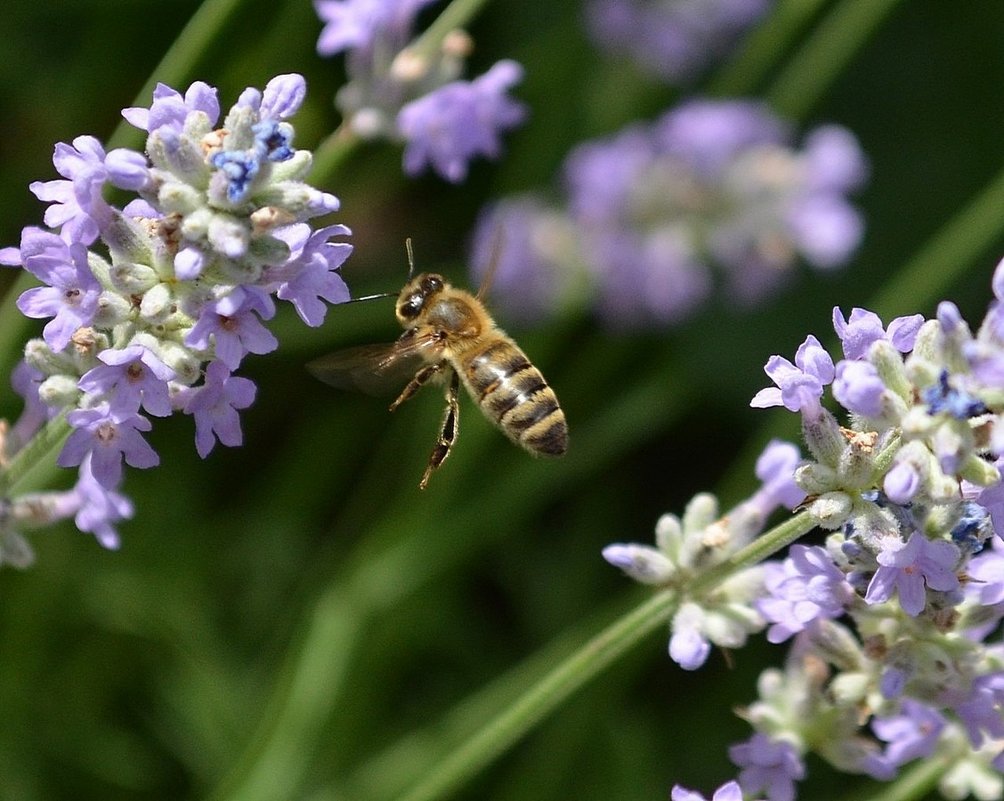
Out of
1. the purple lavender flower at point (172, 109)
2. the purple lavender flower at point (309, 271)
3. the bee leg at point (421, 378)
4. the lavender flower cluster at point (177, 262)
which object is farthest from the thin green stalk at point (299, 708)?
the purple lavender flower at point (172, 109)

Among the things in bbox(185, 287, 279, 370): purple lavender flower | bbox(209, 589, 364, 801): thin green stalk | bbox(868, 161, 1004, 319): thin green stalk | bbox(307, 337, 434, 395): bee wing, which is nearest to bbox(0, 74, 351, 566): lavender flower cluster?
bbox(185, 287, 279, 370): purple lavender flower

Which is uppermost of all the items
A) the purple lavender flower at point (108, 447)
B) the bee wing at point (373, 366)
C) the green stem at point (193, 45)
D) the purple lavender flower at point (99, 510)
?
the green stem at point (193, 45)

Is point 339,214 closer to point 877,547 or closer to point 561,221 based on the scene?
point 561,221

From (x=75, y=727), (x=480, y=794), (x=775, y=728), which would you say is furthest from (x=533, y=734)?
(x=775, y=728)

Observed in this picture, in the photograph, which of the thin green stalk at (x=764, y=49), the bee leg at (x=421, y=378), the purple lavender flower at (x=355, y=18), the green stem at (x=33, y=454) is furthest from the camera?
the thin green stalk at (x=764, y=49)

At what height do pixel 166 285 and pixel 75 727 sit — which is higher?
pixel 166 285

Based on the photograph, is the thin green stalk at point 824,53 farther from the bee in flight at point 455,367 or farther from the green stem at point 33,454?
the green stem at point 33,454

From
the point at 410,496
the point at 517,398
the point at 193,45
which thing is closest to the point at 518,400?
the point at 517,398

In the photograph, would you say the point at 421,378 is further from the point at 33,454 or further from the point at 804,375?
the point at 804,375
